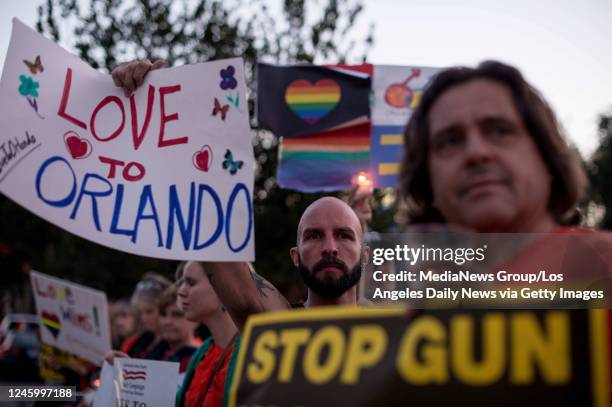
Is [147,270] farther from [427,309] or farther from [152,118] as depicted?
[427,309]

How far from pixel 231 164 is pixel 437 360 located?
195 centimetres

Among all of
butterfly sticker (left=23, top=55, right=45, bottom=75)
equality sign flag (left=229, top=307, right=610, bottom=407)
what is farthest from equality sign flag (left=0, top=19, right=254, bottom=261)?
equality sign flag (left=229, top=307, right=610, bottom=407)

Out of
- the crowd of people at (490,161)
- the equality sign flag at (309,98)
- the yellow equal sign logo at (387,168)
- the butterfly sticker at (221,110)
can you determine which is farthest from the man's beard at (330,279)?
the equality sign flag at (309,98)

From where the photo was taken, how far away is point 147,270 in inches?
614

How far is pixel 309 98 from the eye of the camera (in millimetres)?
5934

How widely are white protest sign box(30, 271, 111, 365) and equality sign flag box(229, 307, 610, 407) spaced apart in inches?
166

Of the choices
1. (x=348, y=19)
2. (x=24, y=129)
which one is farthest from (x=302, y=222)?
(x=348, y=19)

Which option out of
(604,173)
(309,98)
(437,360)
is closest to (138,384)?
(309,98)

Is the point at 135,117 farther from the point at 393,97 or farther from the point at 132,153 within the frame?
the point at 393,97

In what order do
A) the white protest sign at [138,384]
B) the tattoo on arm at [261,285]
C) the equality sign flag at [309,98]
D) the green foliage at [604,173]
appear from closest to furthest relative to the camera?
the tattoo on arm at [261,285]
the white protest sign at [138,384]
the equality sign flag at [309,98]
the green foliage at [604,173]

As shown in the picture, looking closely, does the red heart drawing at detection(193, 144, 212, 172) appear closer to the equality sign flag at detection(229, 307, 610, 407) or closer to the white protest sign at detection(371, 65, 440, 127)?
the equality sign flag at detection(229, 307, 610, 407)

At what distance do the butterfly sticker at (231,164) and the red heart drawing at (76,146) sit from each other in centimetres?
59

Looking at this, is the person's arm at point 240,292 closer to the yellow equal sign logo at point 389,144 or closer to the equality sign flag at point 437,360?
the equality sign flag at point 437,360

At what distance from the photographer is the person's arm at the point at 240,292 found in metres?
3.19
